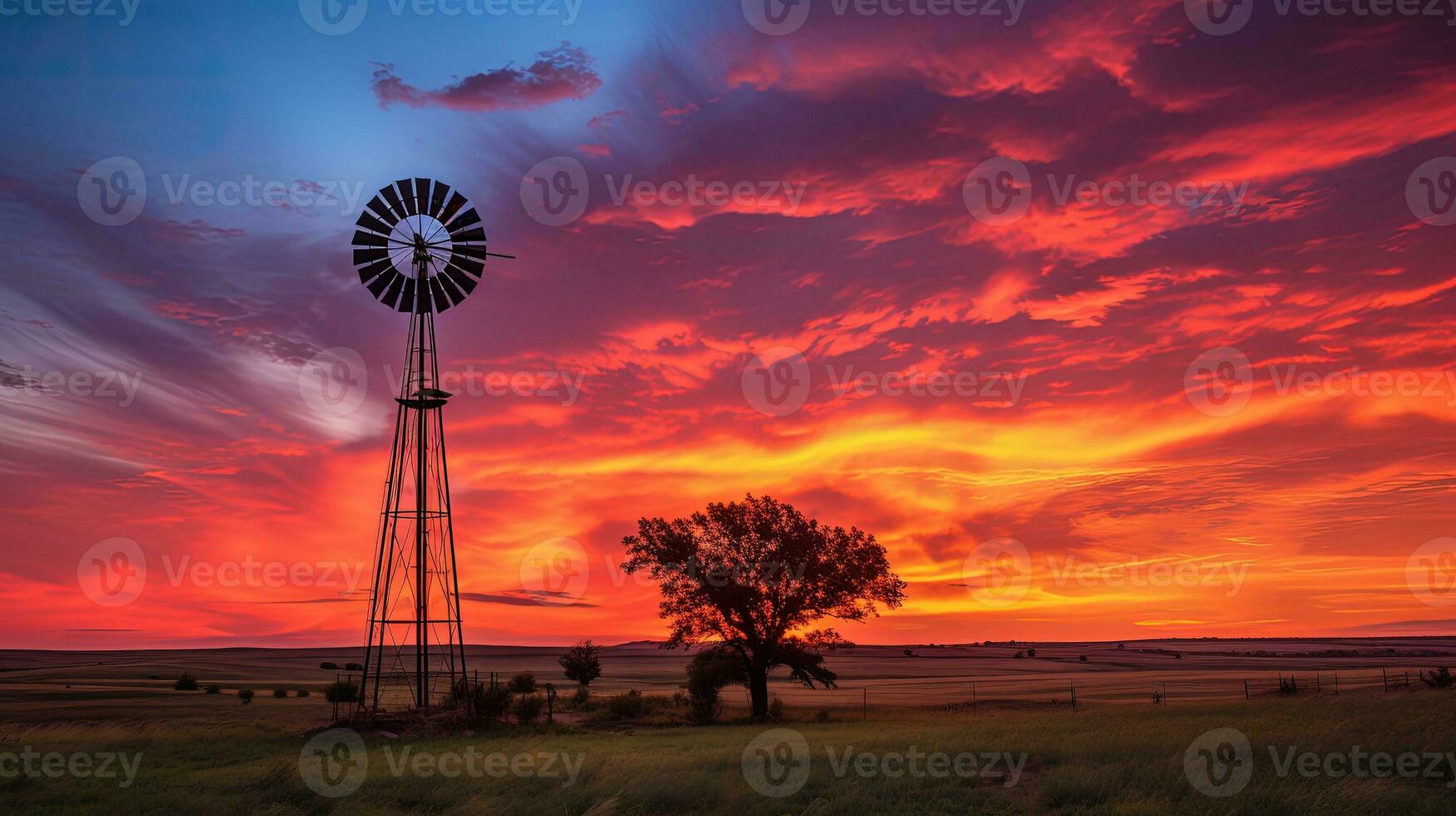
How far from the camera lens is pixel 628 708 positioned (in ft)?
172

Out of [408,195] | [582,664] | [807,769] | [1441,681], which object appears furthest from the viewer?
[582,664]

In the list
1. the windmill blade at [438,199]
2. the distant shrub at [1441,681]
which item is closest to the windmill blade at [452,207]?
the windmill blade at [438,199]

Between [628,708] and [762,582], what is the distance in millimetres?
10847

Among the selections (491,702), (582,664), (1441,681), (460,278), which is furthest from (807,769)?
(1441,681)

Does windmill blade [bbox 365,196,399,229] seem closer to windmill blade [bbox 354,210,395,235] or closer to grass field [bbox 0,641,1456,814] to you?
windmill blade [bbox 354,210,395,235]

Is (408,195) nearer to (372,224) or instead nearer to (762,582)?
(372,224)

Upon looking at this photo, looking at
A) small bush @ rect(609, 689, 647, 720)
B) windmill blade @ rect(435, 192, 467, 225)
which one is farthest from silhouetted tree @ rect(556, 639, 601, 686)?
windmill blade @ rect(435, 192, 467, 225)

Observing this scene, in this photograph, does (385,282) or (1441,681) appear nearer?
(385,282)

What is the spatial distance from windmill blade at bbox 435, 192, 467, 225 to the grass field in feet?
74.3

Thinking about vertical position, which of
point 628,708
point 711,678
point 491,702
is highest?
point 491,702

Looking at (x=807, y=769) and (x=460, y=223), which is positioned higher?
(x=460, y=223)

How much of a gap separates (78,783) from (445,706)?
1812 cm

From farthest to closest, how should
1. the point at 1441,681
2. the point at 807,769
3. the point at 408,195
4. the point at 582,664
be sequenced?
the point at 582,664, the point at 1441,681, the point at 408,195, the point at 807,769

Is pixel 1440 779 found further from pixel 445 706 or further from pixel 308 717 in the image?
pixel 308 717
